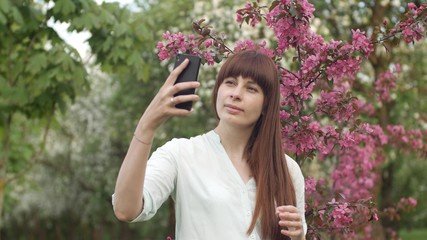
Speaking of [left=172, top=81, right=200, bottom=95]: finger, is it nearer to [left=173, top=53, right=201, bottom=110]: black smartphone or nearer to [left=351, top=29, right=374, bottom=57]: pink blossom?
[left=173, top=53, right=201, bottom=110]: black smartphone

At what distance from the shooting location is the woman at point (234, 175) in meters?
2.47

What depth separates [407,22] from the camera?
3766mm

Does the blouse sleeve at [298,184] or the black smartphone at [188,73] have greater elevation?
the black smartphone at [188,73]

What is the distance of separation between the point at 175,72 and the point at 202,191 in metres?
0.52

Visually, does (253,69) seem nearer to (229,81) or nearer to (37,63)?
(229,81)

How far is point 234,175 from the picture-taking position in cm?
263

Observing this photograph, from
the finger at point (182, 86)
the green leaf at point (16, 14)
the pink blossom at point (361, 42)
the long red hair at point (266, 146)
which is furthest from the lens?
the green leaf at point (16, 14)

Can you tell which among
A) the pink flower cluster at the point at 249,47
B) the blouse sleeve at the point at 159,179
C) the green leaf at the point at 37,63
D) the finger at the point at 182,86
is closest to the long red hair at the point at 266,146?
the blouse sleeve at the point at 159,179

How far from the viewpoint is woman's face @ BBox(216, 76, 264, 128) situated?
2.65 metres

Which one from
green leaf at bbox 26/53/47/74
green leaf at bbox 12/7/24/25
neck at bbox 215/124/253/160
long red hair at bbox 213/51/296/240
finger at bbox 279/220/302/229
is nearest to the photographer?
finger at bbox 279/220/302/229

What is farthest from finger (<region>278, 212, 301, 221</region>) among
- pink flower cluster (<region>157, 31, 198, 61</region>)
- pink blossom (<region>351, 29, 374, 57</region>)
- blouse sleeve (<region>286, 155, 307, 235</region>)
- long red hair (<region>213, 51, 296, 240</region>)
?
pink blossom (<region>351, 29, 374, 57</region>)

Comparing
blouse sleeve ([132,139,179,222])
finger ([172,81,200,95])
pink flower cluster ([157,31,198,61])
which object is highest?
pink flower cluster ([157,31,198,61])

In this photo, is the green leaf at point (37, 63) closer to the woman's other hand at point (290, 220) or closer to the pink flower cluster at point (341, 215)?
the pink flower cluster at point (341, 215)

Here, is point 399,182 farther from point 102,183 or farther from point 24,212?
point 24,212
